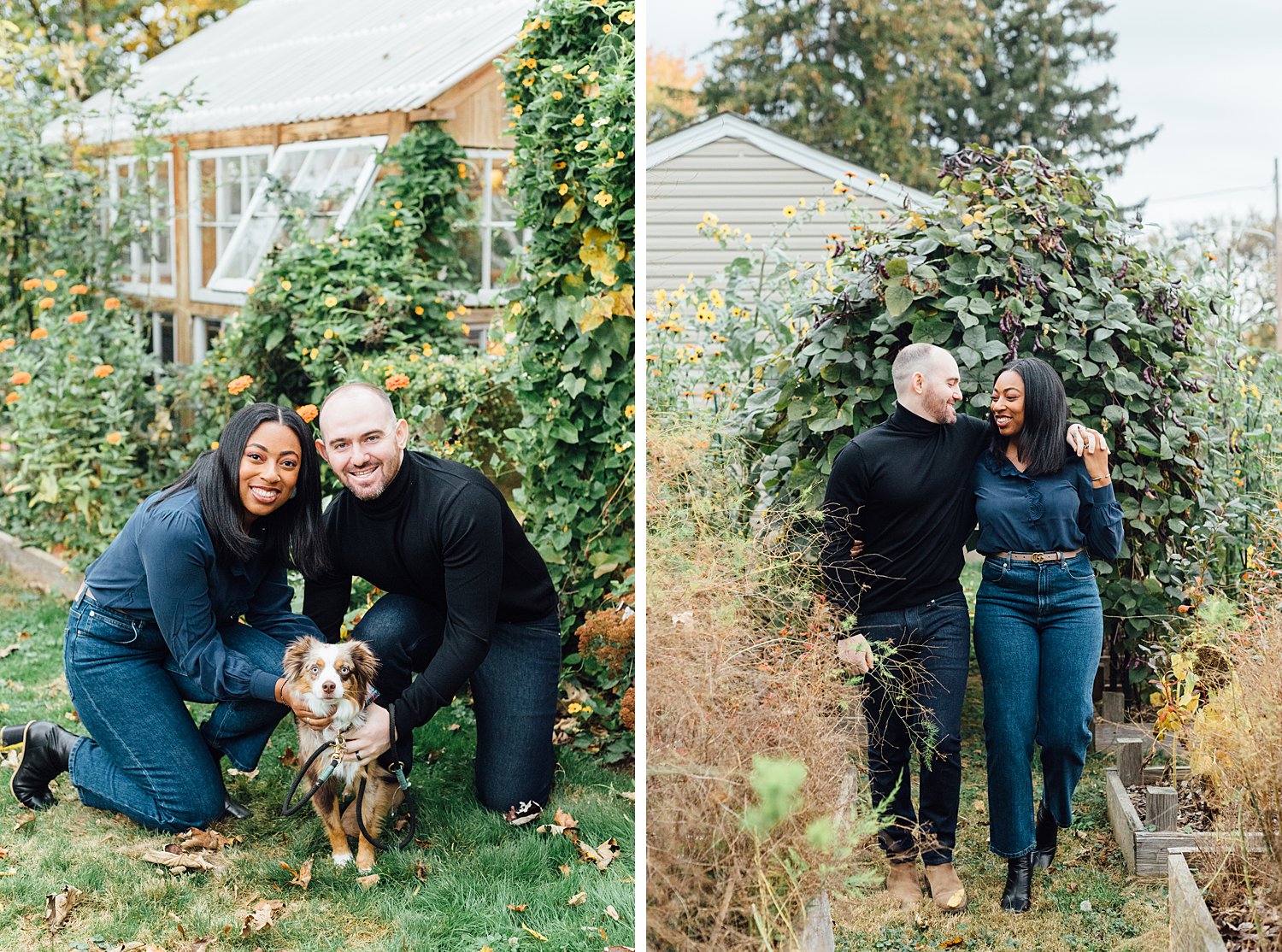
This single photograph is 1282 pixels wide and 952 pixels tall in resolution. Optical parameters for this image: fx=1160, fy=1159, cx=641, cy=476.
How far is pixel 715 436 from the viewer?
413 centimetres

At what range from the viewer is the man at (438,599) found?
345 cm

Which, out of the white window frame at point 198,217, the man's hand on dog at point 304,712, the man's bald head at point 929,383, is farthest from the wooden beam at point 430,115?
the man's bald head at point 929,383

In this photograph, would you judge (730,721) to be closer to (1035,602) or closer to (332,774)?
(1035,602)

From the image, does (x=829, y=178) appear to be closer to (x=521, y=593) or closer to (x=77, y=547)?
(x=77, y=547)

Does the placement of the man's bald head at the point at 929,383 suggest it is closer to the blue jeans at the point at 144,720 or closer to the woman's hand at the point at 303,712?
the woman's hand at the point at 303,712

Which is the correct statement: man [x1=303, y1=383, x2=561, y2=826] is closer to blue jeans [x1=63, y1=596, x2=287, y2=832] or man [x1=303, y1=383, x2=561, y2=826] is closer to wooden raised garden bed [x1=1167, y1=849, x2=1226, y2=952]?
blue jeans [x1=63, y1=596, x2=287, y2=832]

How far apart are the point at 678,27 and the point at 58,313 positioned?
538 centimetres

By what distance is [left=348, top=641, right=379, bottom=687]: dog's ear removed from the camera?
10.9 feet

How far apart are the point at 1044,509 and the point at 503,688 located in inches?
72.0

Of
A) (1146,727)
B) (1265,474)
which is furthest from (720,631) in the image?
(1265,474)

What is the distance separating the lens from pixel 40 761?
3.87 meters

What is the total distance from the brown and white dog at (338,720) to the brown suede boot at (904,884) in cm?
151

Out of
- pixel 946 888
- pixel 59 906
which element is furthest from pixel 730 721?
pixel 59 906

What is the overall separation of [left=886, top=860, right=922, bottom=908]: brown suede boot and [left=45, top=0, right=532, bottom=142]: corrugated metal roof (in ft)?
19.4
